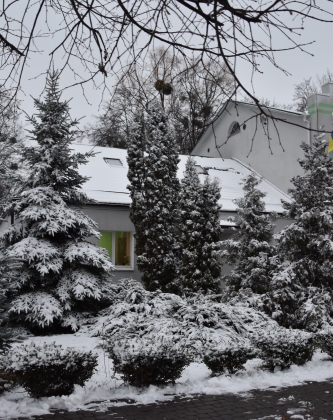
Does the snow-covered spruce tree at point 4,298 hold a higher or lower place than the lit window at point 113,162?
lower

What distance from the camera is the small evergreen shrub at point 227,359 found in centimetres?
746

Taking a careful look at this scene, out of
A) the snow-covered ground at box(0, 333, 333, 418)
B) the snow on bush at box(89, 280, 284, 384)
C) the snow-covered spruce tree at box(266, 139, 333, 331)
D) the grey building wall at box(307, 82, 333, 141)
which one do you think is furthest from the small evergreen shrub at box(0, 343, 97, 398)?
the grey building wall at box(307, 82, 333, 141)

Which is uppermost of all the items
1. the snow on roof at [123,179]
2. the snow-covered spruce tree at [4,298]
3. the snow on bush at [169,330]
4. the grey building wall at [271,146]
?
the grey building wall at [271,146]

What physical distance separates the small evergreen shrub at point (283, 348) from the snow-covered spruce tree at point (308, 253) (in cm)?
193

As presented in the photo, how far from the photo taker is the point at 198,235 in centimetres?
1500

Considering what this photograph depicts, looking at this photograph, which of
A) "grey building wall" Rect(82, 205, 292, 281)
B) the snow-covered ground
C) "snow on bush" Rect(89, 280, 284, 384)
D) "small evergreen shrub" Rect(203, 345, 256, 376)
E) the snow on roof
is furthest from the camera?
the snow on roof

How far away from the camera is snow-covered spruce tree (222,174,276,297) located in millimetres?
12969

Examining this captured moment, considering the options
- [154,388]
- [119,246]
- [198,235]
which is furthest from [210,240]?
[154,388]

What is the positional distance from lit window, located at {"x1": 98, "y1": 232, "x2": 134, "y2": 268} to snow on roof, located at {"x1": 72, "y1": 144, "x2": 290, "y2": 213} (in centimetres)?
137

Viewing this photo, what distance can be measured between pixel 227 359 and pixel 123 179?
488 inches

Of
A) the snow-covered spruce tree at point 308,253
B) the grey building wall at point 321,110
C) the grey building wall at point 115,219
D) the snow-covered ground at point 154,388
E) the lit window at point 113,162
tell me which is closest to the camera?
the snow-covered ground at point 154,388

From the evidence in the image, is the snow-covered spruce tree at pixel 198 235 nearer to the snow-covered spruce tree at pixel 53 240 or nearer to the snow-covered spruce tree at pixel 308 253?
the snow-covered spruce tree at pixel 308 253

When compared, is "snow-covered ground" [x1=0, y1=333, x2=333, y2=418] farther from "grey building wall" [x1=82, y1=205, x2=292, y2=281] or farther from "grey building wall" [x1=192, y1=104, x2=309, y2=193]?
"grey building wall" [x1=192, y1=104, x2=309, y2=193]

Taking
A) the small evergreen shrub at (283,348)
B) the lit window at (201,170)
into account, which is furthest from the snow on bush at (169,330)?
the lit window at (201,170)
